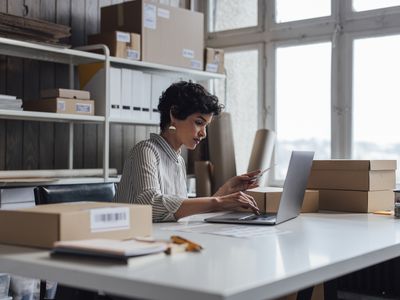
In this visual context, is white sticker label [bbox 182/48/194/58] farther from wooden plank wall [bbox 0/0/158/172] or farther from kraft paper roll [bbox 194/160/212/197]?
kraft paper roll [bbox 194/160/212/197]

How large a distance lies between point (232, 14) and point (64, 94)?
1.75m

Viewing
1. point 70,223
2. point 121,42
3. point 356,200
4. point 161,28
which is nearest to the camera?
point 70,223

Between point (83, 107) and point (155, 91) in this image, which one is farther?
point (155, 91)

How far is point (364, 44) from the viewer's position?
384 centimetres

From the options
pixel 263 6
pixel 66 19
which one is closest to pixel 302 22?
pixel 263 6

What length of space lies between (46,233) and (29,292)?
1693mm

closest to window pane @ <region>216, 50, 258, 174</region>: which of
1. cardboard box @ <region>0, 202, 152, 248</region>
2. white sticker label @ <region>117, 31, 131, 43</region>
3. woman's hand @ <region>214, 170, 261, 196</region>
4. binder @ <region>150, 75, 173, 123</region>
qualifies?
binder @ <region>150, 75, 173, 123</region>

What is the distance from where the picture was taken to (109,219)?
58.2 inches

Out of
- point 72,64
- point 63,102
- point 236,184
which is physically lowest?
point 236,184

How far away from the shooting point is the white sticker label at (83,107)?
327 cm

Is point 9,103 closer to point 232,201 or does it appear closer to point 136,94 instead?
point 136,94

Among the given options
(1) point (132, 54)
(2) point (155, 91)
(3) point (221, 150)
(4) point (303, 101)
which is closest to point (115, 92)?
(1) point (132, 54)

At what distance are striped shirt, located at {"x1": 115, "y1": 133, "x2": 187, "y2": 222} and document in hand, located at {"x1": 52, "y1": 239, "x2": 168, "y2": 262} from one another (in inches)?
27.6

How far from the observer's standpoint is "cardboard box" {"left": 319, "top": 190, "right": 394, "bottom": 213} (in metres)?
2.60
